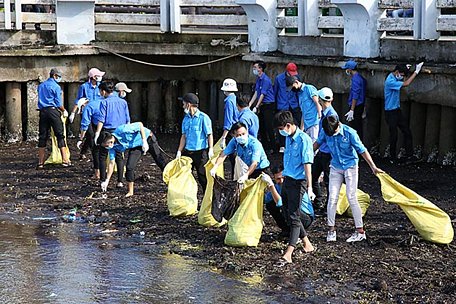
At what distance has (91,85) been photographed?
1734 centimetres

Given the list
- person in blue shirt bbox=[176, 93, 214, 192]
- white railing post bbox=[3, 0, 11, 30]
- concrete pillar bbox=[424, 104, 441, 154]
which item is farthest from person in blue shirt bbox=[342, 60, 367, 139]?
white railing post bbox=[3, 0, 11, 30]

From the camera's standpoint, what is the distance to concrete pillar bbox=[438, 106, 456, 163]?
53.3 ft

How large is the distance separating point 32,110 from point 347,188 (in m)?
10.6

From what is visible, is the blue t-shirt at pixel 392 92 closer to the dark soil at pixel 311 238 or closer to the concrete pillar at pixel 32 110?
the dark soil at pixel 311 238

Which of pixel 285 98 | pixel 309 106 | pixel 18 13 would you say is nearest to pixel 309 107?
pixel 309 106

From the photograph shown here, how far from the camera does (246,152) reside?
39.1 ft

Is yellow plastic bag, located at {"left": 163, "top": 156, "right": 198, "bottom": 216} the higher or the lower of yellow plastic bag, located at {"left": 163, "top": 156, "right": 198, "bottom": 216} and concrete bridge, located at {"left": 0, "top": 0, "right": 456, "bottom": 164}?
the lower

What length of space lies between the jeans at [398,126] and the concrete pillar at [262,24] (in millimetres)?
4184

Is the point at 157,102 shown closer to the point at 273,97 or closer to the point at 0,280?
the point at 273,97

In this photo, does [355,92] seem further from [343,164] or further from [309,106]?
[343,164]

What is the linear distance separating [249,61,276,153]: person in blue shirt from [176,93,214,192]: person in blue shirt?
A: 4.43 metres

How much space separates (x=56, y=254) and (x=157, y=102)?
10286mm

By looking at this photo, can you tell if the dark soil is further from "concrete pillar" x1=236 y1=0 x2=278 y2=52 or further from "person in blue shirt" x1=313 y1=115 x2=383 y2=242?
"concrete pillar" x1=236 y1=0 x2=278 y2=52

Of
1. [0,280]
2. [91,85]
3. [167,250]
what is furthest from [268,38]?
[0,280]
